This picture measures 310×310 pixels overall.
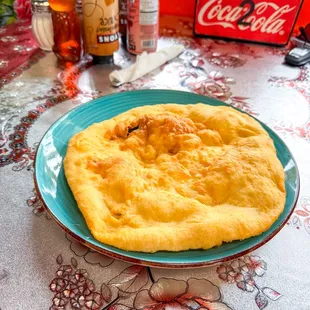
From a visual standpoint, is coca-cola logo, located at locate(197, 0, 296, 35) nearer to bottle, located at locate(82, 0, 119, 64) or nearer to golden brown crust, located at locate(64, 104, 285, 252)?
bottle, located at locate(82, 0, 119, 64)

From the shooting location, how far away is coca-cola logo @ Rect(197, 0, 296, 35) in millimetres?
1347

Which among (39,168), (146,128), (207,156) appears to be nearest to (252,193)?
(207,156)

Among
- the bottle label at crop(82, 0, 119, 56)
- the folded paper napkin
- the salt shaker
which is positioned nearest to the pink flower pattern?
the folded paper napkin

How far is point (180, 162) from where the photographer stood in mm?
728

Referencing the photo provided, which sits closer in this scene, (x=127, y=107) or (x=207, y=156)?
(x=207, y=156)

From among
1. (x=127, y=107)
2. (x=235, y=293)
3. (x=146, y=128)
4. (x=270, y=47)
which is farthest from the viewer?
(x=270, y=47)

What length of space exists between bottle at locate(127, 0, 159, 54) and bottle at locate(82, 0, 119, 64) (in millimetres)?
67

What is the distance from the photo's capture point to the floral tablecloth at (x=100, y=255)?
57cm

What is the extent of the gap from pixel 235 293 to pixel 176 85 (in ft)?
2.56

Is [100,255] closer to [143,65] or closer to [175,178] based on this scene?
[175,178]

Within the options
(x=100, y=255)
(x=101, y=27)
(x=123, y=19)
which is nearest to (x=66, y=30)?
(x=101, y=27)

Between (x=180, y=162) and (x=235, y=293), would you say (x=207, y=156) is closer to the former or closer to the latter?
(x=180, y=162)

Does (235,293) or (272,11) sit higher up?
(272,11)

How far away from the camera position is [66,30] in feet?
3.87
